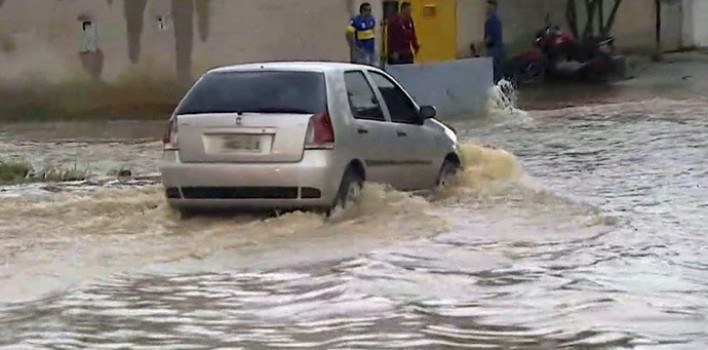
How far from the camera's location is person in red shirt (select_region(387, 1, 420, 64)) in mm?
24266

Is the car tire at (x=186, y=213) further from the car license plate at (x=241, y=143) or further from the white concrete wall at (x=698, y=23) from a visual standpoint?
the white concrete wall at (x=698, y=23)

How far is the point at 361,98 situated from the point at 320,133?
1084 millimetres

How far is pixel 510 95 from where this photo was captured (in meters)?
26.0

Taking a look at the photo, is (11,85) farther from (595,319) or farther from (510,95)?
(595,319)

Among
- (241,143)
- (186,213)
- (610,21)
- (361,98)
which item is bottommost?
(610,21)

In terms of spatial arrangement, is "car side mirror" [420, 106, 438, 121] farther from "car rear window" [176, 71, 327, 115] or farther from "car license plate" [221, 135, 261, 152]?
"car license plate" [221, 135, 261, 152]

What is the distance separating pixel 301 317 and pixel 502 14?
29.1m

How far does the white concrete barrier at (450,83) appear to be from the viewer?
23.2m

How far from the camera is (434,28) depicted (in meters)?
28.4

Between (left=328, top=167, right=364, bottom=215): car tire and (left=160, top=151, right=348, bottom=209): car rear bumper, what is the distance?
4.3 inches

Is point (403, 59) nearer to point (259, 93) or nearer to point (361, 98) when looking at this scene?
point (361, 98)

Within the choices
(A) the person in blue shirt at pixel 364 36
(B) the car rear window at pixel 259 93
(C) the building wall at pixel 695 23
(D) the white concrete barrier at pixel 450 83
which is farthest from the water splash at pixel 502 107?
(C) the building wall at pixel 695 23

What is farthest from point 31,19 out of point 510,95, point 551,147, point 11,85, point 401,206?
point 401,206

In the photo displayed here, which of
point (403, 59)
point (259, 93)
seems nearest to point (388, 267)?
point (259, 93)
